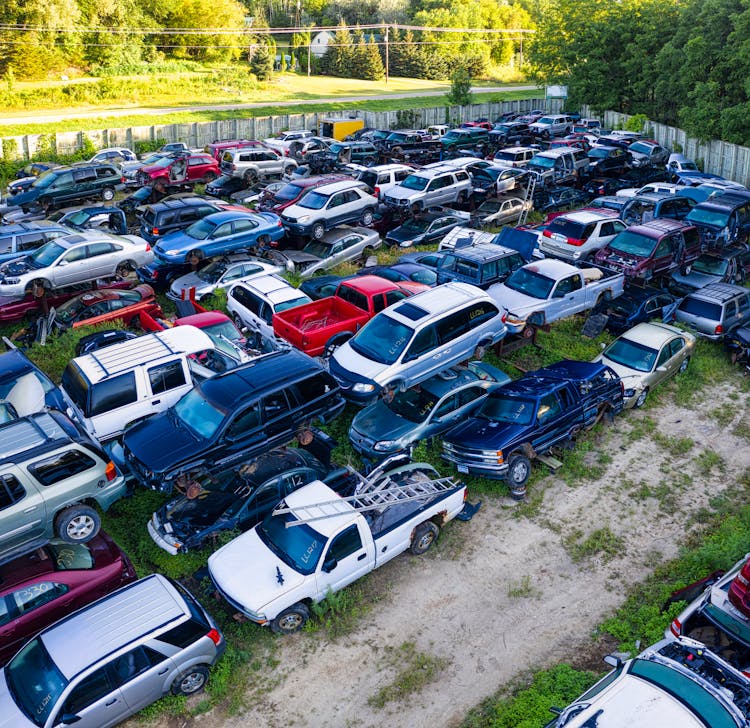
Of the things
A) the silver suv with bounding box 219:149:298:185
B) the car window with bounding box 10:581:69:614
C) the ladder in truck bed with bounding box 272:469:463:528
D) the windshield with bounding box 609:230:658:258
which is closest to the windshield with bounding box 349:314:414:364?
the ladder in truck bed with bounding box 272:469:463:528

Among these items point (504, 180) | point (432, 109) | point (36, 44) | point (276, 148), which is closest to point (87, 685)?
point (504, 180)

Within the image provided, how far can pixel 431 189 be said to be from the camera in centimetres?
2459

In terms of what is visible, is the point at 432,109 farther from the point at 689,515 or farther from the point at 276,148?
the point at 689,515

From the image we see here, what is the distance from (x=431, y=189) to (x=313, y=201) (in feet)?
14.7

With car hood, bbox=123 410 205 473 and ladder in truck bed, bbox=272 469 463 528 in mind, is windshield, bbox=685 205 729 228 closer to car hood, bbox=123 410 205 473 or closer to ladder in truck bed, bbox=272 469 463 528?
ladder in truck bed, bbox=272 469 463 528

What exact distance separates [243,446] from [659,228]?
13786mm

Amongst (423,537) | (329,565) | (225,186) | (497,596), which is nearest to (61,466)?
(329,565)

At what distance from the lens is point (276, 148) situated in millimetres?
32750

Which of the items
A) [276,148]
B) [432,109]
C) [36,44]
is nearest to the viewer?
[276,148]

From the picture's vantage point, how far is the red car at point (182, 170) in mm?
27609

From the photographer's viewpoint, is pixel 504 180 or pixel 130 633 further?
pixel 504 180

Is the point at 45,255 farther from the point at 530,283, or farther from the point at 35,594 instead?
the point at 530,283

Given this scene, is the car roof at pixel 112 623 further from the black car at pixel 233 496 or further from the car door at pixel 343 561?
the car door at pixel 343 561

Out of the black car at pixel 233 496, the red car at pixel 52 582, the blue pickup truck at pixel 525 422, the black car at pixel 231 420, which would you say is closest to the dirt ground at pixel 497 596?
the blue pickup truck at pixel 525 422
